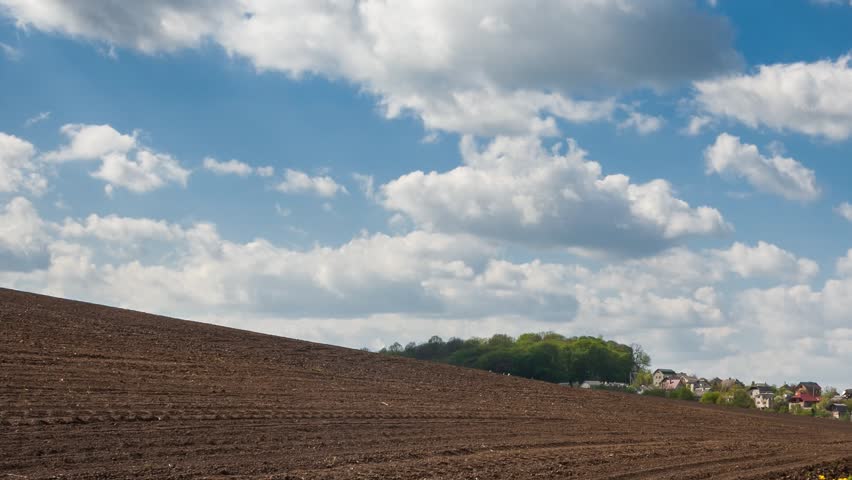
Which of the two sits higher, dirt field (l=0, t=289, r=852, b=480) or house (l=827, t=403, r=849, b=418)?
house (l=827, t=403, r=849, b=418)

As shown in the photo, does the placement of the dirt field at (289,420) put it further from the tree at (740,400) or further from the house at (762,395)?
the house at (762,395)

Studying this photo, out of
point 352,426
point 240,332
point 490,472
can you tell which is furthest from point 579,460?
point 240,332

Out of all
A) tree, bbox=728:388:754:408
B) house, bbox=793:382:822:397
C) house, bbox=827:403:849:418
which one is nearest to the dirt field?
tree, bbox=728:388:754:408

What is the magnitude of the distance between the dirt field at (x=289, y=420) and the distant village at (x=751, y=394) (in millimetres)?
34775

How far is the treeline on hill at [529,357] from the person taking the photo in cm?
7975

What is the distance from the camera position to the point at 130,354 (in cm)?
2805

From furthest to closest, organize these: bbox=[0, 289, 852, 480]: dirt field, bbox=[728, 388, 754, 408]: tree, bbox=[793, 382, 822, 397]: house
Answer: bbox=[793, 382, 822, 397]: house → bbox=[728, 388, 754, 408]: tree → bbox=[0, 289, 852, 480]: dirt field

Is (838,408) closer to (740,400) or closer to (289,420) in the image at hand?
(740,400)

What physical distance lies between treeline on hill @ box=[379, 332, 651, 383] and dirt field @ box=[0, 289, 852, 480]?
126 ft

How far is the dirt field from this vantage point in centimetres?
1706

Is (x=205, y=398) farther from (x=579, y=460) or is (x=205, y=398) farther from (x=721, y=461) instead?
(x=721, y=461)

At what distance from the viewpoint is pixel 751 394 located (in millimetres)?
134375

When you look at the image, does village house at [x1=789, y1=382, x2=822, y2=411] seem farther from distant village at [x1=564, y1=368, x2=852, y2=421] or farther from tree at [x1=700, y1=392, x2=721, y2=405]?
tree at [x1=700, y1=392, x2=721, y2=405]

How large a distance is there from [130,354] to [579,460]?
14501mm
